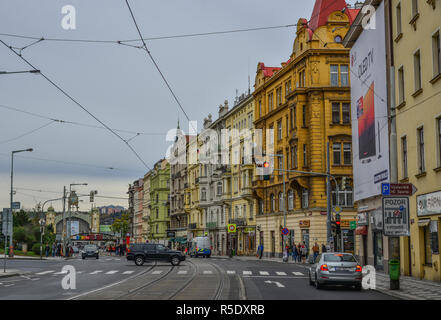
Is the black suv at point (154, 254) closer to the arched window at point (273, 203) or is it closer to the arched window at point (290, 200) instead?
the arched window at point (290, 200)

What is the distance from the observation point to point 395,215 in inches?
856

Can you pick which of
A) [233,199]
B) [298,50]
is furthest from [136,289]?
[233,199]

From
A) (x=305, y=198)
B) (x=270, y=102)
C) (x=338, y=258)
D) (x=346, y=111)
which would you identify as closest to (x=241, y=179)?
(x=270, y=102)

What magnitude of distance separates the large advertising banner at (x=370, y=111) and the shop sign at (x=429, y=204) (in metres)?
4.92

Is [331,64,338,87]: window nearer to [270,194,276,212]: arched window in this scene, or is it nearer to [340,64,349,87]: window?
[340,64,349,87]: window

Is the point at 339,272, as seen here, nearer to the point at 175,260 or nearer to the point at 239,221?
the point at 175,260

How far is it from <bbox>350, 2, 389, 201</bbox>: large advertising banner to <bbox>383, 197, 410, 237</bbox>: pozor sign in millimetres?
11437

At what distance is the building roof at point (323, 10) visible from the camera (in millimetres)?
55062

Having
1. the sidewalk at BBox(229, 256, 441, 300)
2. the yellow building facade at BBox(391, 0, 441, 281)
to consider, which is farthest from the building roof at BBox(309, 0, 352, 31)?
the sidewalk at BBox(229, 256, 441, 300)

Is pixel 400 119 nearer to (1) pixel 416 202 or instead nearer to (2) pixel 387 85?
(2) pixel 387 85

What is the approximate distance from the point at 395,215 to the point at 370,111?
625 inches

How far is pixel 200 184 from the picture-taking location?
9388cm

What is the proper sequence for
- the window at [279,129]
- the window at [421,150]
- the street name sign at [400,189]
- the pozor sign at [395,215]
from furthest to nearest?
the window at [279,129], the window at [421,150], the street name sign at [400,189], the pozor sign at [395,215]

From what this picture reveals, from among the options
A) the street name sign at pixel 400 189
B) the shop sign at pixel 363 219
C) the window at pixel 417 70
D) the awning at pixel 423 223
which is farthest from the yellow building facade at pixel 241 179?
the street name sign at pixel 400 189
